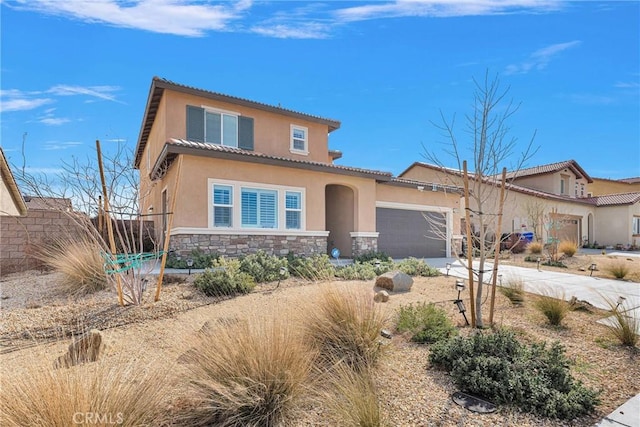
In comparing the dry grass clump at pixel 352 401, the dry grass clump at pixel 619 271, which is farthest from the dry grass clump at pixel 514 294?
the dry grass clump at pixel 619 271

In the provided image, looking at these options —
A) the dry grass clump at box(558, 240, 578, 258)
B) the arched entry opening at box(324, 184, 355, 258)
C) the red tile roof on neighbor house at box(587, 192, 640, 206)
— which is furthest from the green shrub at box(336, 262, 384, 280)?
the red tile roof on neighbor house at box(587, 192, 640, 206)

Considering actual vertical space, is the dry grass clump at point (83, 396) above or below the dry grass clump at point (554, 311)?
above

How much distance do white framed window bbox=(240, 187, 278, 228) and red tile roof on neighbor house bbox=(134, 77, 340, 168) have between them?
4.72 m

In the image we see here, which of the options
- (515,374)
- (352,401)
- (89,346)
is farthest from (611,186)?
(89,346)

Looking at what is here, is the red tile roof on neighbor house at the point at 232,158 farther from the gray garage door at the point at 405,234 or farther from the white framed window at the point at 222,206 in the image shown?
the gray garage door at the point at 405,234

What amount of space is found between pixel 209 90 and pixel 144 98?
3.95m

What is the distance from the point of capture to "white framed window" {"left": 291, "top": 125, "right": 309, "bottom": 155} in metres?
16.5

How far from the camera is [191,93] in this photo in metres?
13.7

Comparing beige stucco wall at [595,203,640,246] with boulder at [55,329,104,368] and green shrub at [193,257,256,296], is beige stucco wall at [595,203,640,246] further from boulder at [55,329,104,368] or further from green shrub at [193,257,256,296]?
boulder at [55,329,104,368]

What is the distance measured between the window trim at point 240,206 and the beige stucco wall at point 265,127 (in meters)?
3.34

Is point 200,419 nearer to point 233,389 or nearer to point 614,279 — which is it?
point 233,389

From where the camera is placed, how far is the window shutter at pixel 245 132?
1511cm

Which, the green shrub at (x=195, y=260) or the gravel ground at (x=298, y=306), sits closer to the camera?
the gravel ground at (x=298, y=306)

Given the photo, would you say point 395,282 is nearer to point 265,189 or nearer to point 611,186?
point 265,189
